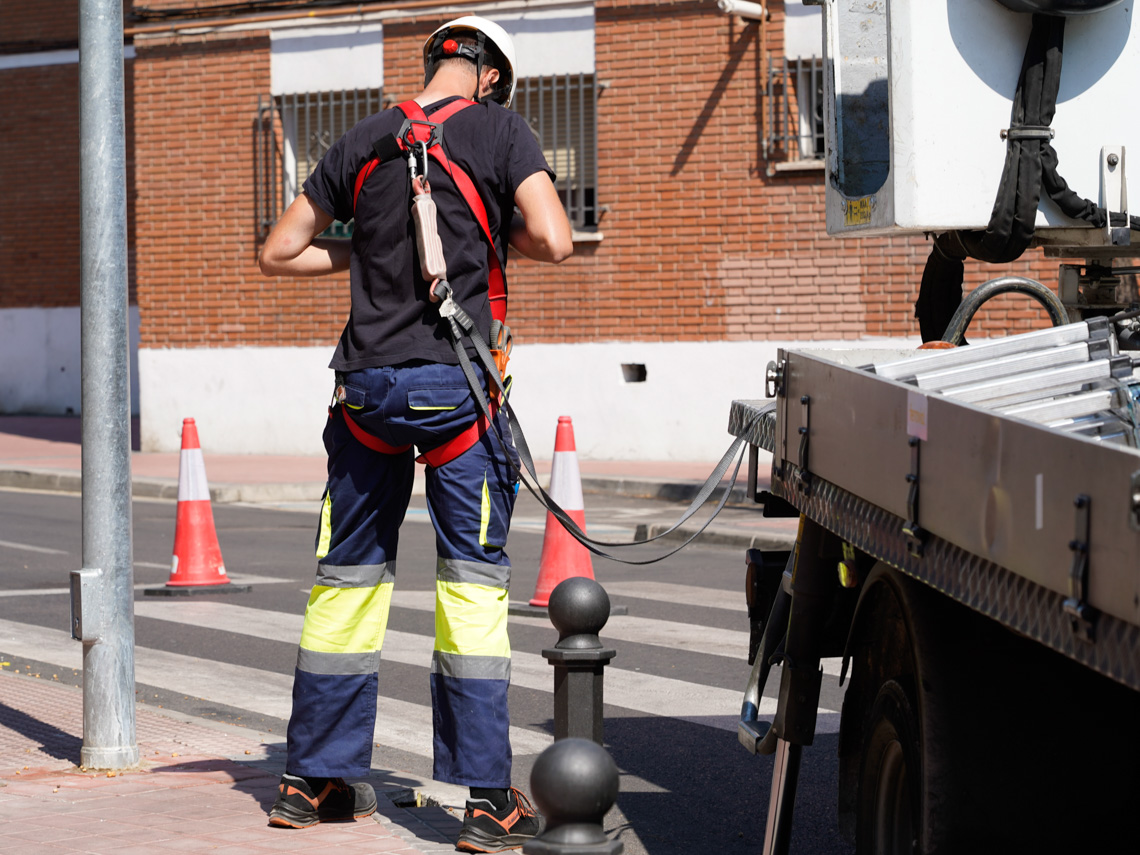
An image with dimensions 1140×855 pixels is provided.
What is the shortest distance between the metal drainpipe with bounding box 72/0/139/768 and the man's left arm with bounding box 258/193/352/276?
779mm

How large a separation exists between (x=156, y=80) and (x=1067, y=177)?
16.9 metres

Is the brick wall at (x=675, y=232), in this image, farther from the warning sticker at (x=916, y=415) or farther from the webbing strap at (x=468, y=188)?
the warning sticker at (x=916, y=415)

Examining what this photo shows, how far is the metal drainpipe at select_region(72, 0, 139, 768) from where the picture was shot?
4.87 meters

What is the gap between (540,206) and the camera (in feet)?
13.5

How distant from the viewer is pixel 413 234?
4133mm

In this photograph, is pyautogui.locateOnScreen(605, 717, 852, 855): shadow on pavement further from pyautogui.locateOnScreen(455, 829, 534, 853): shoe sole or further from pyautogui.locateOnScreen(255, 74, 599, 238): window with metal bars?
pyautogui.locateOnScreen(255, 74, 599, 238): window with metal bars

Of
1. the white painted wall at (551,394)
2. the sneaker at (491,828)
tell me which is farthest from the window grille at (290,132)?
the sneaker at (491,828)

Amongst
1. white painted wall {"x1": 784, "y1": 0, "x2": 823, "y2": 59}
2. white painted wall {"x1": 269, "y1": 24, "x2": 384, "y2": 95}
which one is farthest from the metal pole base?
white painted wall {"x1": 269, "y1": 24, "x2": 384, "y2": 95}

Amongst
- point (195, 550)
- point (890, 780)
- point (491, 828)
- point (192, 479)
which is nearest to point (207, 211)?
point (192, 479)

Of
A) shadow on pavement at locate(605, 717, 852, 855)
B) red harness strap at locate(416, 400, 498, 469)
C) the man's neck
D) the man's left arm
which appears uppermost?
the man's neck

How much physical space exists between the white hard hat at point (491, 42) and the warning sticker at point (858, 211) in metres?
1.09

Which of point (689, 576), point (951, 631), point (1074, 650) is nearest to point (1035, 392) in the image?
point (951, 631)

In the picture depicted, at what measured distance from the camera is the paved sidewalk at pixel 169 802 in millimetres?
4035

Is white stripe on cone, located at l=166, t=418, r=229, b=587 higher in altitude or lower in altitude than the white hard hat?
lower
